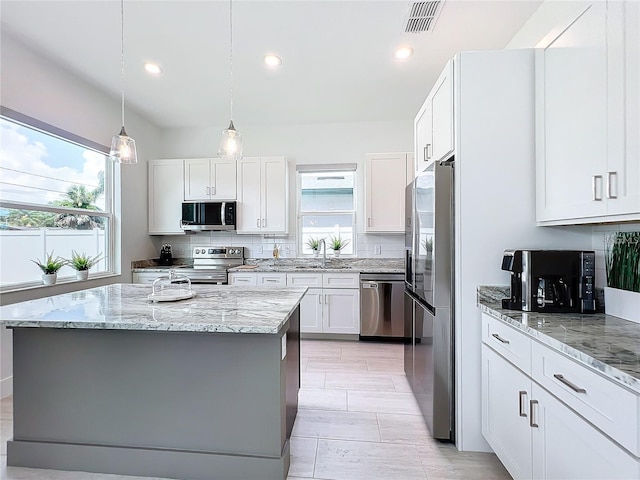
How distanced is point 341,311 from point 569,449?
9.54ft

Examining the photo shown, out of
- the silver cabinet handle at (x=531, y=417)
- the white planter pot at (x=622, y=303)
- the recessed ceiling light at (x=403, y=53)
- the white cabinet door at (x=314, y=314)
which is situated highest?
the recessed ceiling light at (x=403, y=53)

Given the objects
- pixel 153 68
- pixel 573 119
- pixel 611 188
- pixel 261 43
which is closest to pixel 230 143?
pixel 261 43

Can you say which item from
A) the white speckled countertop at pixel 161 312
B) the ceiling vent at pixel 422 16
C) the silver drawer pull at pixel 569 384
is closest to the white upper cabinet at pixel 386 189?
the ceiling vent at pixel 422 16

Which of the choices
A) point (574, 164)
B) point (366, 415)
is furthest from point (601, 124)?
point (366, 415)

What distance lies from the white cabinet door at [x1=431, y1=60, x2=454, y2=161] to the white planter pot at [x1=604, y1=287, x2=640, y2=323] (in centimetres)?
113

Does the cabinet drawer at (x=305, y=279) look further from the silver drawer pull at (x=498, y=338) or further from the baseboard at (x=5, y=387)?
the baseboard at (x=5, y=387)

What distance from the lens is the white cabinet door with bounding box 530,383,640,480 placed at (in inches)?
37.2

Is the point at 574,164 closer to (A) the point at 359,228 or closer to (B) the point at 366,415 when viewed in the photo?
(B) the point at 366,415

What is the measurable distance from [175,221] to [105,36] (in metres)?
2.37

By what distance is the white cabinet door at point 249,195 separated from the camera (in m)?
4.33

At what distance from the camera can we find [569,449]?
45.0 inches

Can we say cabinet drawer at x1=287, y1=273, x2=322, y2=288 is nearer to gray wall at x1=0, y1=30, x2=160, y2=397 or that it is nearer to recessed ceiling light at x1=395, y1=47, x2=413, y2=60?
gray wall at x1=0, y1=30, x2=160, y2=397

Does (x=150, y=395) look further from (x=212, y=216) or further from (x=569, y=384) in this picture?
(x=212, y=216)

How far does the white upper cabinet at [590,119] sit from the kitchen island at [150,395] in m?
1.46
